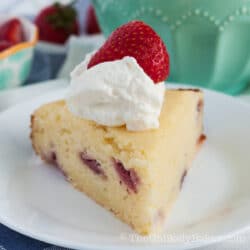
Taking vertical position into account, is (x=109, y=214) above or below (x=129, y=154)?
below

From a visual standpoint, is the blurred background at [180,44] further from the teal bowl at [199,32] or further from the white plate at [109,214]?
the white plate at [109,214]

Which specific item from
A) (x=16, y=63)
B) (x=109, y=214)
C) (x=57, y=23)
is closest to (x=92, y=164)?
(x=109, y=214)

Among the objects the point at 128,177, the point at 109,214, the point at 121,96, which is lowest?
the point at 109,214

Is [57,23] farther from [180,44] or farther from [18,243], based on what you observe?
[18,243]

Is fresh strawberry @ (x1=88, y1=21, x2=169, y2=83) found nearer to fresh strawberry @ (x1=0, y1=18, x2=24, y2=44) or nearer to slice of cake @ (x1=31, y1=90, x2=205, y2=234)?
slice of cake @ (x1=31, y1=90, x2=205, y2=234)

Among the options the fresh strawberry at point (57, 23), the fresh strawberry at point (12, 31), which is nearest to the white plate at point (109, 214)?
the fresh strawberry at point (12, 31)

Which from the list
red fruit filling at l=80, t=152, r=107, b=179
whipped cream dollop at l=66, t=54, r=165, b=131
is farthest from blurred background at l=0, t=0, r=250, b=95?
red fruit filling at l=80, t=152, r=107, b=179

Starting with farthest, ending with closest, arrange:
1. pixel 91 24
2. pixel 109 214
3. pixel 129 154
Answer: pixel 91 24, pixel 109 214, pixel 129 154
